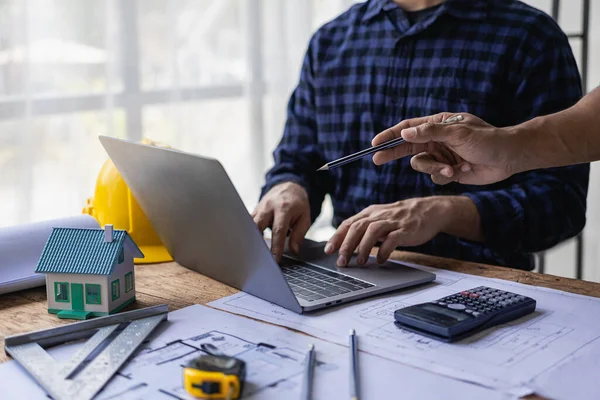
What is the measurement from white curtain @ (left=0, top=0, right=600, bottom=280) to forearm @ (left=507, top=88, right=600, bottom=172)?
49.4 inches

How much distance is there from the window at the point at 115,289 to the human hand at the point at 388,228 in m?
0.34

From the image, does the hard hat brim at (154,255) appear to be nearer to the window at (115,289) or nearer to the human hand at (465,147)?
the window at (115,289)

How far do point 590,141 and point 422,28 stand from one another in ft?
1.91

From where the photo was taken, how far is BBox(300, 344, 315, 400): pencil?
0.64 m

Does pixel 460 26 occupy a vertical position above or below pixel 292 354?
above

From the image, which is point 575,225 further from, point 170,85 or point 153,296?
point 170,85

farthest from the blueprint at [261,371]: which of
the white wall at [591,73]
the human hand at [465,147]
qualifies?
the white wall at [591,73]

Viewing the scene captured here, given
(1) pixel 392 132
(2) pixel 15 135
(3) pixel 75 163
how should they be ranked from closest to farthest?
(1) pixel 392 132
(2) pixel 15 135
(3) pixel 75 163

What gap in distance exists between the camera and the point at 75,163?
6.13ft

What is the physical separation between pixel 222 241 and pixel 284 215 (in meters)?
0.28

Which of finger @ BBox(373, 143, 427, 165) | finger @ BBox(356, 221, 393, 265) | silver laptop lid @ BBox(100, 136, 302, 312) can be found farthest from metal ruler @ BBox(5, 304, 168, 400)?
finger @ BBox(373, 143, 427, 165)

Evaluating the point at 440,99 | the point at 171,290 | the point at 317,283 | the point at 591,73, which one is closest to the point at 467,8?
the point at 440,99

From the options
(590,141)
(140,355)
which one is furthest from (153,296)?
(590,141)

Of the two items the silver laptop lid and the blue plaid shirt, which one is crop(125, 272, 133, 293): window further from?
the blue plaid shirt
